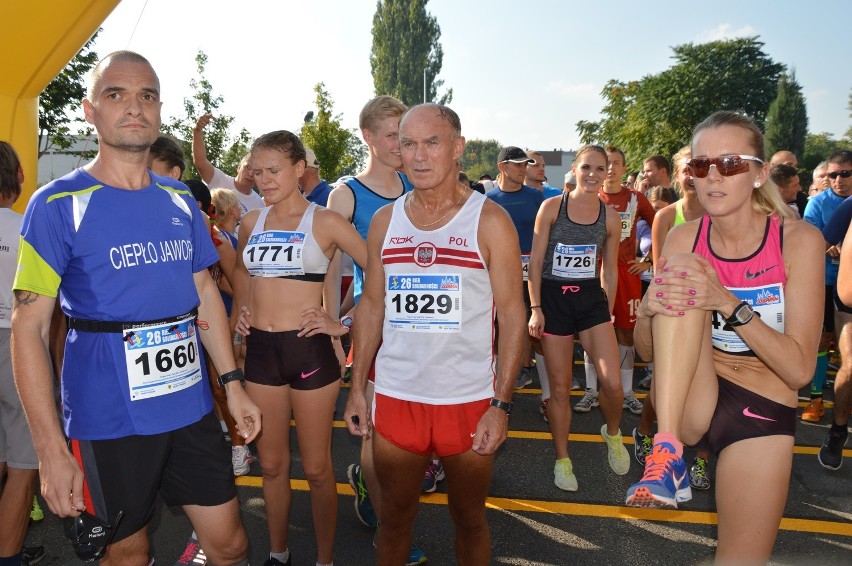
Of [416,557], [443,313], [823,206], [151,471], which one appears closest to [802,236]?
[443,313]

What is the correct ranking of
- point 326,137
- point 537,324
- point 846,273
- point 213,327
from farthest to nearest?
point 326,137 < point 537,324 < point 846,273 < point 213,327

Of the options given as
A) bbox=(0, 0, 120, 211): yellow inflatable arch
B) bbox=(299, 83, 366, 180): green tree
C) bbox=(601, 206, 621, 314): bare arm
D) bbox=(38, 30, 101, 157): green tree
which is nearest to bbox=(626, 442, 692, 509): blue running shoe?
bbox=(601, 206, 621, 314): bare arm

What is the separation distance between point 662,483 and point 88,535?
6.64 feet

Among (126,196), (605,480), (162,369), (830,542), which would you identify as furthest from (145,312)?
(830,542)

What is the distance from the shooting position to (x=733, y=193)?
93.7 inches

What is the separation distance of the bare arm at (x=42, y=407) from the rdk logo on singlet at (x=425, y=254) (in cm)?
140

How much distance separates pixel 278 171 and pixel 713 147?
2190mm

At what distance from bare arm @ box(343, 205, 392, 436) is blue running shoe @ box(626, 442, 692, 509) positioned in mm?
1293

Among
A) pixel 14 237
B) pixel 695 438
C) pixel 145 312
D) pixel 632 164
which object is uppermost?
pixel 632 164

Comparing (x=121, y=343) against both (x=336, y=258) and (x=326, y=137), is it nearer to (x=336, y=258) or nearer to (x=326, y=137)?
(x=336, y=258)

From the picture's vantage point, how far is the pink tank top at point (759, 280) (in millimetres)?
2402

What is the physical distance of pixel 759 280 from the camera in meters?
2.43

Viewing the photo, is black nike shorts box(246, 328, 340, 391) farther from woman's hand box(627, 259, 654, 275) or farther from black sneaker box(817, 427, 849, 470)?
woman's hand box(627, 259, 654, 275)

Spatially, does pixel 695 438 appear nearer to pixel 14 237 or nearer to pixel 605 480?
pixel 605 480
